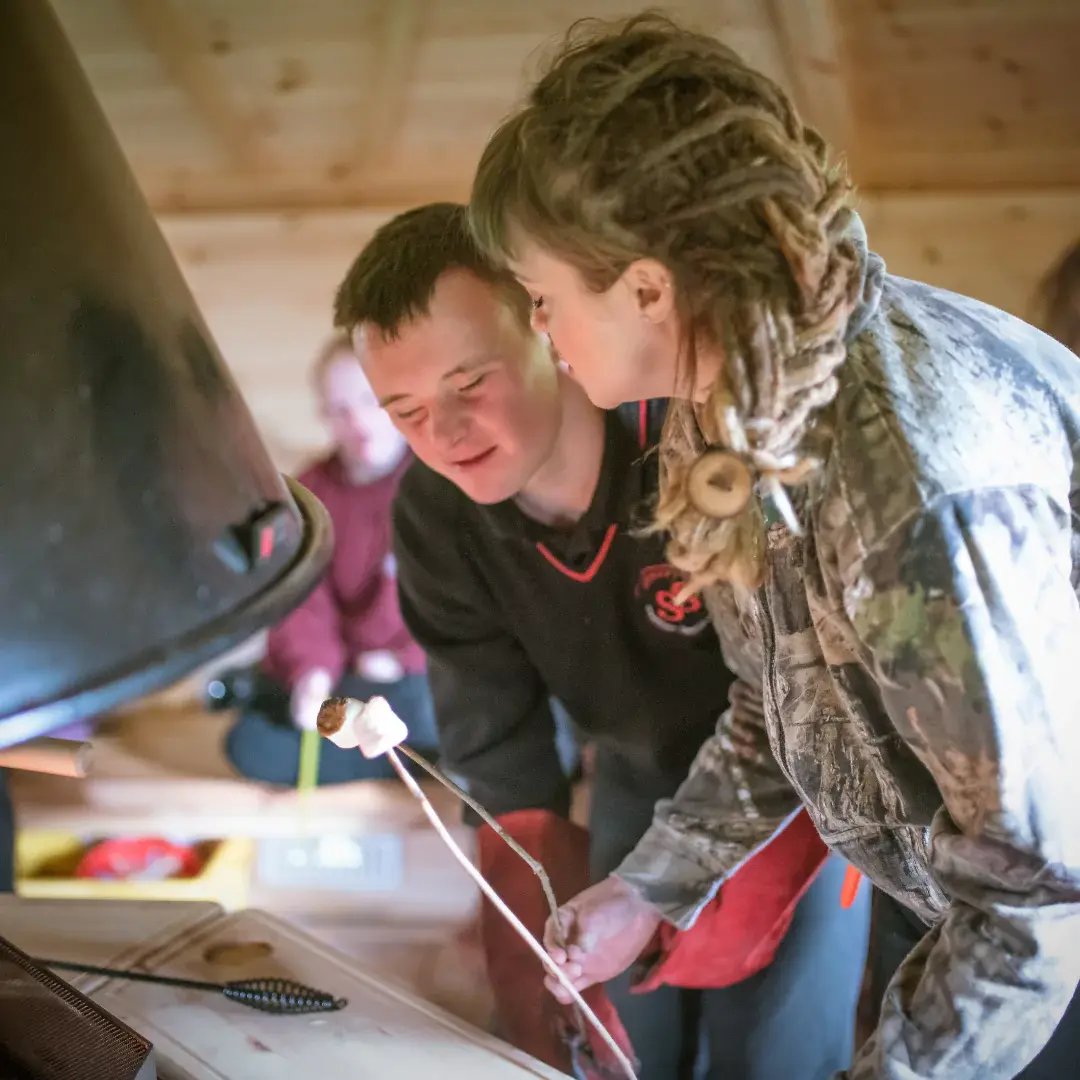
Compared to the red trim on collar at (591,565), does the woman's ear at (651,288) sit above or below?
above

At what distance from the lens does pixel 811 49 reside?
0.87 m

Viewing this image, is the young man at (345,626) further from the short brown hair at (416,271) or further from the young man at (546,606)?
the short brown hair at (416,271)

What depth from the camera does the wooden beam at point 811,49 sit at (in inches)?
34.0

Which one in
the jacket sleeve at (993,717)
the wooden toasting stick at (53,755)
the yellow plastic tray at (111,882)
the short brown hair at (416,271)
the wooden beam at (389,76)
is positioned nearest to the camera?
→ the jacket sleeve at (993,717)

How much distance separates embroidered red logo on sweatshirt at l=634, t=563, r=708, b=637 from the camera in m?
0.92

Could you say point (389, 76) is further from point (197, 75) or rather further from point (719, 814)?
point (719, 814)

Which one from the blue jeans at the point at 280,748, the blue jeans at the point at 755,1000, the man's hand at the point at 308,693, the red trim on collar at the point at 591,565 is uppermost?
the red trim on collar at the point at 591,565

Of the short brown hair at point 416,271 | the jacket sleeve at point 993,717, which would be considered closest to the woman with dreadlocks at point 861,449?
the jacket sleeve at point 993,717

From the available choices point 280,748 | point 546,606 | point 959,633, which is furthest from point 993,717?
point 280,748

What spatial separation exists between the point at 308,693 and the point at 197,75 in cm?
69

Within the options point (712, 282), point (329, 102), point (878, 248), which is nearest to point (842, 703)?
point (712, 282)

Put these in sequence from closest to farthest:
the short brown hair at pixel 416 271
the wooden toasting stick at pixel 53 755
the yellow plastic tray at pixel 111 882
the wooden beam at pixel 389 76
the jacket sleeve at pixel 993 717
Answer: the jacket sleeve at pixel 993 717
the wooden toasting stick at pixel 53 755
the short brown hair at pixel 416 271
the wooden beam at pixel 389 76
the yellow plastic tray at pixel 111 882

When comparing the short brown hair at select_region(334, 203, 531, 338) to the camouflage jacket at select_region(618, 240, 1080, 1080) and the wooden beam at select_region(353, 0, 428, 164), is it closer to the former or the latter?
the wooden beam at select_region(353, 0, 428, 164)

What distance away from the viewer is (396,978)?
1088mm
